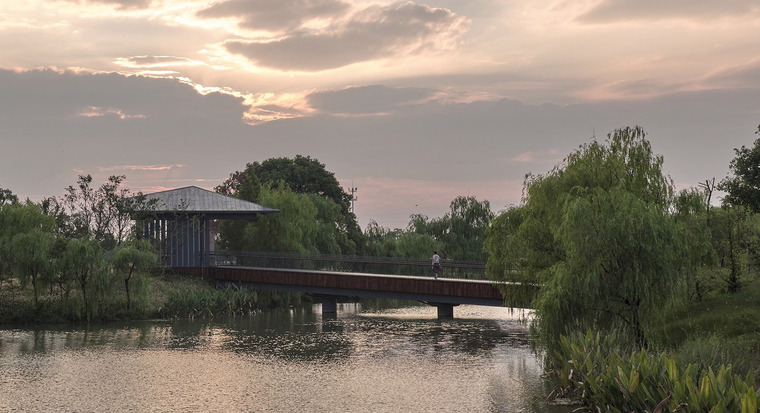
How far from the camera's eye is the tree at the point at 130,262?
42.1 metres

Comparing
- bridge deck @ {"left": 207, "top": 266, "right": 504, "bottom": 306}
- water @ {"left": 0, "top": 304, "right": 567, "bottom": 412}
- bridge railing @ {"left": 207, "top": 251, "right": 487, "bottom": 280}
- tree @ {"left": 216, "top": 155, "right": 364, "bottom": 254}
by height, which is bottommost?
water @ {"left": 0, "top": 304, "right": 567, "bottom": 412}

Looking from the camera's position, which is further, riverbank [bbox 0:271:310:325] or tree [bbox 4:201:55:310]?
riverbank [bbox 0:271:310:325]

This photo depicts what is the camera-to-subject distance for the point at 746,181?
1398 inches

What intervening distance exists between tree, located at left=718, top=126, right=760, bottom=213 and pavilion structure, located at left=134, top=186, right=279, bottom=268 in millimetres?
29572

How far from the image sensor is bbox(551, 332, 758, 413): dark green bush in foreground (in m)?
14.0

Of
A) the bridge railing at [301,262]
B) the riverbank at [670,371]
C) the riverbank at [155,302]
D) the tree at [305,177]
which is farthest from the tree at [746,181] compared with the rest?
the tree at [305,177]

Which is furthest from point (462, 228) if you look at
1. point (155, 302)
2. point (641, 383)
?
point (641, 383)

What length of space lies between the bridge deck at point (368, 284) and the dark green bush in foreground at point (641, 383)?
10.4 meters

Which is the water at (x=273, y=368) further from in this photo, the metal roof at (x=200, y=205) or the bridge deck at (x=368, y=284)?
the metal roof at (x=200, y=205)

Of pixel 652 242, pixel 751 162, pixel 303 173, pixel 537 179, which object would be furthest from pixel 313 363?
pixel 303 173

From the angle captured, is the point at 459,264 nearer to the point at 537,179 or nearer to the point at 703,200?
the point at 537,179

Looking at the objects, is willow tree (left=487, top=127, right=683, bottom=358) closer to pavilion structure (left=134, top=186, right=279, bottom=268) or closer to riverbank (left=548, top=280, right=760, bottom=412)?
riverbank (left=548, top=280, right=760, bottom=412)

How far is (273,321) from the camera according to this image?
43.4 meters

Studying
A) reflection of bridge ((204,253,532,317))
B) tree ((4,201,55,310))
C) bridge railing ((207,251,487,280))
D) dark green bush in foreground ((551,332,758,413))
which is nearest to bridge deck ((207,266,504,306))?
reflection of bridge ((204,253,532,317))
